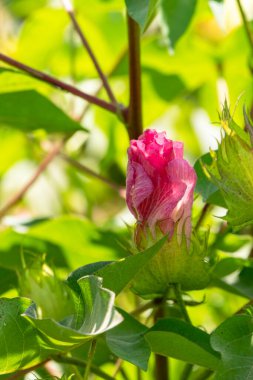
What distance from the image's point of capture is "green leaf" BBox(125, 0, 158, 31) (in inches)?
33.0

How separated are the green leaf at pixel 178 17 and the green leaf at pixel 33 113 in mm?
157

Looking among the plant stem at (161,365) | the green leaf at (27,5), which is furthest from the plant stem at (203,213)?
the green leaf at (27,5)

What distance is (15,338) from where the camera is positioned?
0.75 m

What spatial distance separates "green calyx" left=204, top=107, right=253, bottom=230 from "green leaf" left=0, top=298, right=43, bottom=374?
19cm

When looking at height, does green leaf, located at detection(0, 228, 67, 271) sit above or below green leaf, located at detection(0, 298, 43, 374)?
below

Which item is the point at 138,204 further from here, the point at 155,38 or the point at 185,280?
the point at 155,38

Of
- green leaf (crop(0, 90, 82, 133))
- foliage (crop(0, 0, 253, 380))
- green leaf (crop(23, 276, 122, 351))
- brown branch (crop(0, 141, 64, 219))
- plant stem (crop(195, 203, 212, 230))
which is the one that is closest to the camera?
green leaf (crop(23, 276, 122, 351))

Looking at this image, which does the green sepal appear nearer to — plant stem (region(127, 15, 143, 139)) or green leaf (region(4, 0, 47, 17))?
plant stem (region(127, 15, 143, 139))

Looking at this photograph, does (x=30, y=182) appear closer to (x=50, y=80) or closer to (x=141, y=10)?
(x=50, y=80)

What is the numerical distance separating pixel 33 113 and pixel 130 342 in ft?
1.33

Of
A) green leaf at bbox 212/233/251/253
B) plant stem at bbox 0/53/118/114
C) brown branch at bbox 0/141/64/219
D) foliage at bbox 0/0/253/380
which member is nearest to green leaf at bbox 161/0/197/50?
foliage at bbox 0/0/253/380

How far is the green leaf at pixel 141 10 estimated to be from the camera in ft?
2.75

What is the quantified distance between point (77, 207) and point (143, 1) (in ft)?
2.91

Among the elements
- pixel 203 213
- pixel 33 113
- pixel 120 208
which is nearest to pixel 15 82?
pixel 33 113
